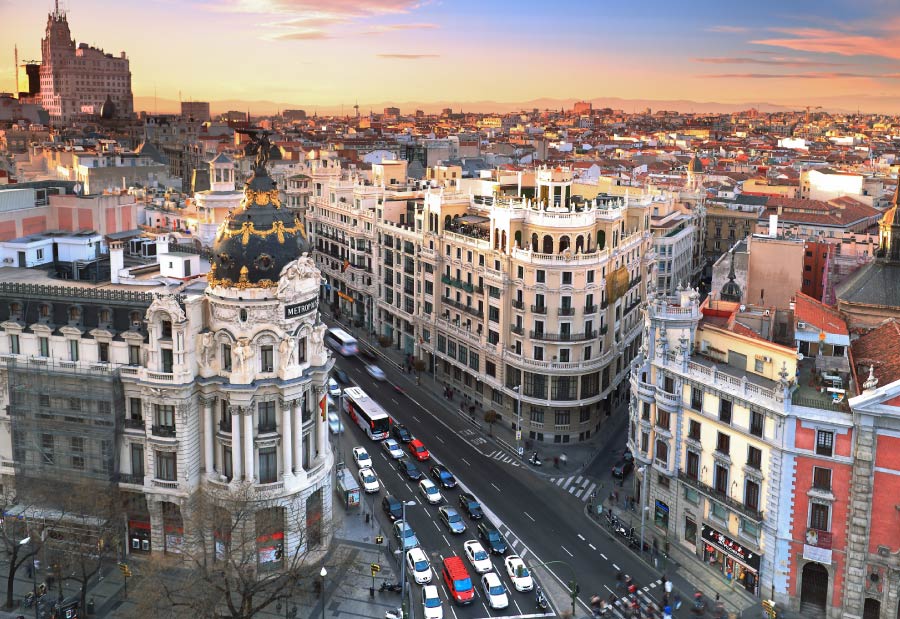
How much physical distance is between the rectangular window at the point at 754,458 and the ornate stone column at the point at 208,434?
4523 cm

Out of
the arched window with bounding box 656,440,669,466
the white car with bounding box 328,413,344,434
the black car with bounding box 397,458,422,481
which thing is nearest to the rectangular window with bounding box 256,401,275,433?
the black car with bounding box 397,458,422,481

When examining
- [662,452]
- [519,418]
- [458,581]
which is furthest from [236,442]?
[519,418]

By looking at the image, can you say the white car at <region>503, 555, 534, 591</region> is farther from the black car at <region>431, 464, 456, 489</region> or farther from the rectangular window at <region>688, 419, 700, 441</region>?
the rectangular window at <region>688, 419, 700, 441</region>

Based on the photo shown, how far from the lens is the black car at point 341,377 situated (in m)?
122

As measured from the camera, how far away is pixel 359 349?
13750 cm

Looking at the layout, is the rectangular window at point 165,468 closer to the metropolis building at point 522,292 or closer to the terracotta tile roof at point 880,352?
the metropolis building at point 522,292

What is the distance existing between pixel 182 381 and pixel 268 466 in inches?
405

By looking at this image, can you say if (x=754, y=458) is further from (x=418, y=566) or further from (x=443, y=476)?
(x=443, y=476)

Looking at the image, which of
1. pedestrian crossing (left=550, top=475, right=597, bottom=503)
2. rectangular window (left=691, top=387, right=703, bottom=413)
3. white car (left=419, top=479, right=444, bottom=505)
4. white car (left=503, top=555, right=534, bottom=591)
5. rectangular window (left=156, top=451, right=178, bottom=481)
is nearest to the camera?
white car (left=503, top=555, right=534, bottom=591)

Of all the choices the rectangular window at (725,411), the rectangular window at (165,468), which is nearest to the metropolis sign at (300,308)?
the rectangular window at (165,468)

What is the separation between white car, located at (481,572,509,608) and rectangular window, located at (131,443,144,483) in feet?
102

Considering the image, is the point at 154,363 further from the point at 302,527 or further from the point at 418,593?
the point at 418,593

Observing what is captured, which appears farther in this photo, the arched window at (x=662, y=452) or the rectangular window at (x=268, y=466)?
the arched window at (x=662, y=452)

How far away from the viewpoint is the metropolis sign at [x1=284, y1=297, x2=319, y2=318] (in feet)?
246
